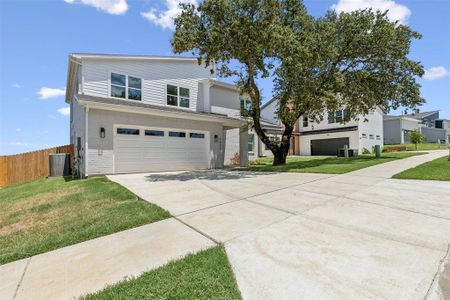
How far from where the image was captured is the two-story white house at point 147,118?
468 inches

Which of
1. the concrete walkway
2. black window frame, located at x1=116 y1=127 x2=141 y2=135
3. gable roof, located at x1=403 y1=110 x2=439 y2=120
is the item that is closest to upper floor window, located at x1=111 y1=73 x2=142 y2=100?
black window frame, located at x1=116 y1=127 x2=141 y2=135

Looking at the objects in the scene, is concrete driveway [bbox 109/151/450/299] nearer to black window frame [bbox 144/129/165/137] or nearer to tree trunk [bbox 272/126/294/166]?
black window frame [bbox 144/129/165/137]

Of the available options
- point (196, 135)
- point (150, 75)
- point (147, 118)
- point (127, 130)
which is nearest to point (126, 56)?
point (150, 75)

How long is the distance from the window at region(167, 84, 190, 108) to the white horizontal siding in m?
0.29

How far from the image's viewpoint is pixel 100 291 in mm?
2580

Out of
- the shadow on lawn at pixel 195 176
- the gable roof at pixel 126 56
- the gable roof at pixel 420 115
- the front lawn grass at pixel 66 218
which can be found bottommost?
the front lawn grass at pixel 66 218

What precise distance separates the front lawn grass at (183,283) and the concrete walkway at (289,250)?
0.16 meters

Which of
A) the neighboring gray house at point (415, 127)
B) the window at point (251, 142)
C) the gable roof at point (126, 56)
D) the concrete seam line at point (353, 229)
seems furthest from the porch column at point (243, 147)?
the neighboring gray house at point (415, 127)

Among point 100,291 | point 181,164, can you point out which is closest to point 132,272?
point 100,291

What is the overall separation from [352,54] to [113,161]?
15.6 meters

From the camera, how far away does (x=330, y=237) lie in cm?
367

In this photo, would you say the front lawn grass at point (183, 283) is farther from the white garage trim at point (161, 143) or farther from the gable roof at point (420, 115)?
the gable roof at point (420, 115)

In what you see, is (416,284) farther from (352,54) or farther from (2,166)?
(2,166)

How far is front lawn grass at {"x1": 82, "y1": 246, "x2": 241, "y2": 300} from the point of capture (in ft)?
7.95
